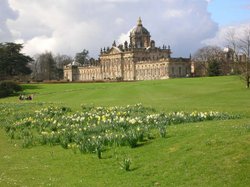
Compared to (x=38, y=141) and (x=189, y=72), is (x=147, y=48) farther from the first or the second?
(x=38, y=141)

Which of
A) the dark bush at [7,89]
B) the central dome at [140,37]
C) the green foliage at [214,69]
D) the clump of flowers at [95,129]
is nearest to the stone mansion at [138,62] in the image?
the central dome at [140,37]

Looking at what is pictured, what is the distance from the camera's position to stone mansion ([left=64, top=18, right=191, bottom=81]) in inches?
5226

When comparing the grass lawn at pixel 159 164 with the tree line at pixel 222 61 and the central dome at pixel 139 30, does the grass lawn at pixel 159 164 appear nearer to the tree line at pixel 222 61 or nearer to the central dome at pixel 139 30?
the tree line at pixel 222 61

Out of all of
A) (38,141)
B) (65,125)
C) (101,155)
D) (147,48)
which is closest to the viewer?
(101,155)

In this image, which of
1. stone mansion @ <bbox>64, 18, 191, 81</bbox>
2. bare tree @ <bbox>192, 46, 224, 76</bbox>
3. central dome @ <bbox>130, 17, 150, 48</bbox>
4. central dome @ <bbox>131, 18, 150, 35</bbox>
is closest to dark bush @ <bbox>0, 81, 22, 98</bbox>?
bare tree @ <bbox>192, 46, 224, 76</bbox>

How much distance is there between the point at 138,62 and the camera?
142375 mm

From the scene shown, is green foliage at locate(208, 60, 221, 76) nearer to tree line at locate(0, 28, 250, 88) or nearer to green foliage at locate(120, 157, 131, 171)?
tree line at locate(0, 28, 250, 88)

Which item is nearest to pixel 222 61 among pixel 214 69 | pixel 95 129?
pixel 214 69

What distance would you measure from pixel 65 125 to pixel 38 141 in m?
2.01

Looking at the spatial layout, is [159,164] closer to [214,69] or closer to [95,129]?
[95,129]

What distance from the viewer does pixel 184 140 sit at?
12.4m

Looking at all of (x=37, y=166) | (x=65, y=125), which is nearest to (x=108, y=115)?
(x=65, y=125)

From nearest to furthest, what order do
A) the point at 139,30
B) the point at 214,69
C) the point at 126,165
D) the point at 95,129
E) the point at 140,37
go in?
1. the point at 126,165
2. the point at 95,129
3. the point at 214,69
4. the point at 140,37
5. the point at 139,30

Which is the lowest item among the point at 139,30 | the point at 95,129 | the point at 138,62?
the point at 95,129
